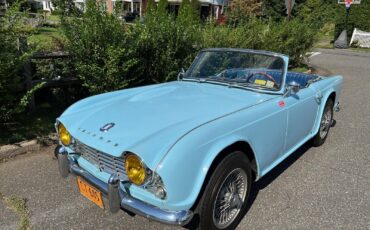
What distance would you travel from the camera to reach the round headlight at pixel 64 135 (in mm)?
3008

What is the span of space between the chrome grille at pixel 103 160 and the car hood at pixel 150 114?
91mm

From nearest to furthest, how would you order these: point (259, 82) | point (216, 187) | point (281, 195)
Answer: point (216, 187) < point (281, 195) < point (259, 82)

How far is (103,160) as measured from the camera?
2607 mm

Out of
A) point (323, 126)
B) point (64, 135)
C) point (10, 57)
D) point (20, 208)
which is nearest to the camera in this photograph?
point (64, 135)

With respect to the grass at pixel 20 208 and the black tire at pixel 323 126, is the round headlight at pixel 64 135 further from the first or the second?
the black tire at pixel 323 126

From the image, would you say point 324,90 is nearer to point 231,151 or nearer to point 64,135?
point 231,151

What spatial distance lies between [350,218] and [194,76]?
7.51ft

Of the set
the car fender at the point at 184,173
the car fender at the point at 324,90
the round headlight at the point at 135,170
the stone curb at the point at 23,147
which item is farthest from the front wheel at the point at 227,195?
the stone curb at the point at 23,147

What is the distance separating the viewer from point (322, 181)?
3.87 metres

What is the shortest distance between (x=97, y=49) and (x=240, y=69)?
2.39m

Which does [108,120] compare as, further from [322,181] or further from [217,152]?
[322,181]

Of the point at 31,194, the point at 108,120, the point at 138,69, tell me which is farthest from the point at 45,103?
the point at 108,120

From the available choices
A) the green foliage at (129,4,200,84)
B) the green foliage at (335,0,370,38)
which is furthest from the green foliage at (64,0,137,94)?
the green foliage at (335,0,370,38)

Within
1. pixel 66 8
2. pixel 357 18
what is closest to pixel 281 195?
pixel 66 8
